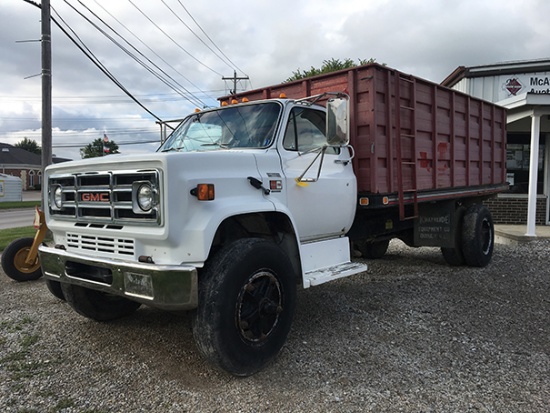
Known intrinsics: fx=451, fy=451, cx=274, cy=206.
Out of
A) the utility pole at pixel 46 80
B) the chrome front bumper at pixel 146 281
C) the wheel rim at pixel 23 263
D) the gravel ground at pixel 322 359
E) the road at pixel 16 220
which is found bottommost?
the road at pixel 16 220

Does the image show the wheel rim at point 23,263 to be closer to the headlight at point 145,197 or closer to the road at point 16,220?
the headlight at point 145,197

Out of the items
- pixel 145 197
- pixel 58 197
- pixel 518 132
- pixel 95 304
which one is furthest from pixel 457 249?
pixel 518 132

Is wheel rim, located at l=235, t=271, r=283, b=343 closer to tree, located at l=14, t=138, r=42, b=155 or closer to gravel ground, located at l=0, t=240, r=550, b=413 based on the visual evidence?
gravel ground, located at l=0, t=240, r=550, b=413

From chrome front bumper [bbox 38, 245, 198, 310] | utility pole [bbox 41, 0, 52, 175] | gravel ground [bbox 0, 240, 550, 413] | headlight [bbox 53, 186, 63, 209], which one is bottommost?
gravel ground [bbox 0, 240, 550, 413]

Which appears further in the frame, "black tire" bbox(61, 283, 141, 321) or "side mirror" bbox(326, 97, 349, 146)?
"black tire" bbox(61, 283, 141, 321)

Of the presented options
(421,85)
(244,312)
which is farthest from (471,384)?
(421,85)

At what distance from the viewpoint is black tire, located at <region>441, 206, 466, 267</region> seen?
23.1 ft

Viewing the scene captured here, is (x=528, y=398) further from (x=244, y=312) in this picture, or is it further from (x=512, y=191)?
(x=512, y=191)

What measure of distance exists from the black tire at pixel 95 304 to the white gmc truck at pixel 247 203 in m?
0.01

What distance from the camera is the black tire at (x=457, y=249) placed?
7.03 m

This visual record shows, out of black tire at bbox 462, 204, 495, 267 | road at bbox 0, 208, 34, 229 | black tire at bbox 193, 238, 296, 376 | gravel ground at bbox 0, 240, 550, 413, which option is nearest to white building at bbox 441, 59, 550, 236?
black tire at bbox 462, 204, 495, 267

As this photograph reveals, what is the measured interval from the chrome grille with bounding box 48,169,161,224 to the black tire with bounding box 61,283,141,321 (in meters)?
0.78

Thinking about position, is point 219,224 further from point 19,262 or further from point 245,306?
point 19,262

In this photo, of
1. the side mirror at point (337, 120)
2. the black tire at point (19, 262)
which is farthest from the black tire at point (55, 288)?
the side mirror at point (337, 120)
